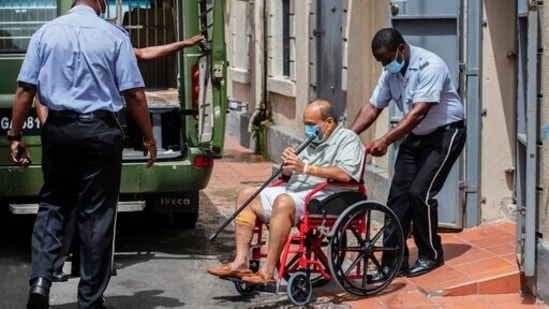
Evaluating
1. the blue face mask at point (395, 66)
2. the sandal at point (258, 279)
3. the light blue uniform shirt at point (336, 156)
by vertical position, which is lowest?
the sandal at point (258, 279)

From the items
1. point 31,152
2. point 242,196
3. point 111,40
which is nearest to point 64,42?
point 111,40

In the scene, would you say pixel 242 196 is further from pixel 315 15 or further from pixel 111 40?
pixel 315 15

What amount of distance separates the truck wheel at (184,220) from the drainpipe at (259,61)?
6.20 m

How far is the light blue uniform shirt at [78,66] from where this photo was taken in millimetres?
6129

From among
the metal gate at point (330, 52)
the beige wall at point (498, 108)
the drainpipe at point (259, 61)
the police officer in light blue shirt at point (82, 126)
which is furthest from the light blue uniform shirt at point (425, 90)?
the drainpipe at point (259, 61)

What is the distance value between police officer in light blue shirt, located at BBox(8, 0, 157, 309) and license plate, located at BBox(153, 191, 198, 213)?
216 cm

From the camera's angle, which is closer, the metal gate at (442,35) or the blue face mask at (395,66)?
the blue face mask at (395,66)

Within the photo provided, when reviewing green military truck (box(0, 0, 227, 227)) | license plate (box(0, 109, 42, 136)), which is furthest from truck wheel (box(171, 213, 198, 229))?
license plate (box(0, 109, 42, 136))

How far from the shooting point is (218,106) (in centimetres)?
820

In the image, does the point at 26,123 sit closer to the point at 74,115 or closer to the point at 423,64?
the point at 74,115

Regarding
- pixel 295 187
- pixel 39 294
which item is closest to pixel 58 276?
pixel 39 294

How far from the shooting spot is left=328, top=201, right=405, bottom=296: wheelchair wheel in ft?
21.5

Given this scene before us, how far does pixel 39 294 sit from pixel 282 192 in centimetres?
159

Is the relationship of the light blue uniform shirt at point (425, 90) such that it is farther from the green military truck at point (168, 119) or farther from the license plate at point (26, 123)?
the license plate at point (26, 123)
